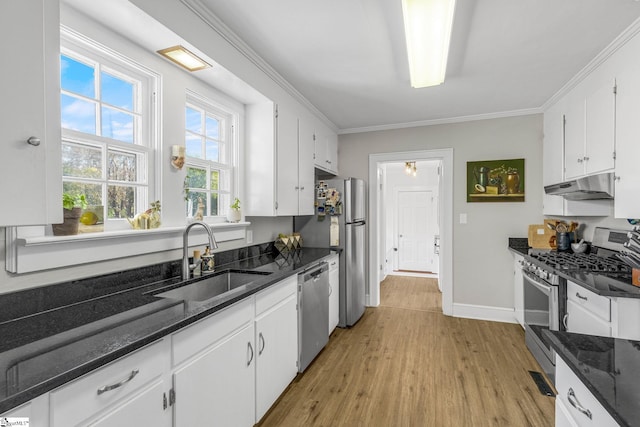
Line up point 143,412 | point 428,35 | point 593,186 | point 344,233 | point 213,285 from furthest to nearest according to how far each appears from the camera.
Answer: point 344,233
point 593,186
point 213,285
point 428,35
point 143,412

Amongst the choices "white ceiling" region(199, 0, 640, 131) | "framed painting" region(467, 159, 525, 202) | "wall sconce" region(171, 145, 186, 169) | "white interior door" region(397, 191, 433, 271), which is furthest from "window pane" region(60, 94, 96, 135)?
"white interior door" region(397, 191, 433, 271)

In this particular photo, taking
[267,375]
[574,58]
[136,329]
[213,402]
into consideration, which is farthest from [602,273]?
[136,329]

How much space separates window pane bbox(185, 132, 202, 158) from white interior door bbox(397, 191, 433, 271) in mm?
4987

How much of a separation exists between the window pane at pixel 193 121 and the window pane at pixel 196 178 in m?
0.29

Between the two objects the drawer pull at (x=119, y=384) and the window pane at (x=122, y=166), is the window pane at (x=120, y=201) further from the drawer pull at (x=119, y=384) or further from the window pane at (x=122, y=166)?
the drawer pull at (x=119, y=384)

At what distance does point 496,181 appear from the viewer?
12.0 ft

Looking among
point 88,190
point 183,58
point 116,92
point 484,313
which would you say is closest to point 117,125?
point 116,92

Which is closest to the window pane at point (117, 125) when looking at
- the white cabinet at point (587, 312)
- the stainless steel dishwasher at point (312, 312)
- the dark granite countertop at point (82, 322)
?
the dark granite countertop at point (82, 322)

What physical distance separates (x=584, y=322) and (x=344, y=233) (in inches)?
83.2

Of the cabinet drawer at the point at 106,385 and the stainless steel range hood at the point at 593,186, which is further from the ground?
the stainless steel range hood at the point at 593,186

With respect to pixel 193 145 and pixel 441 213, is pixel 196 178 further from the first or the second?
pixel 441 213

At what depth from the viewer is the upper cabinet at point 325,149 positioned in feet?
11.8

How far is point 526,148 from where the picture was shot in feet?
11.7

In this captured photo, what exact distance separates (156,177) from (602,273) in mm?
3033
